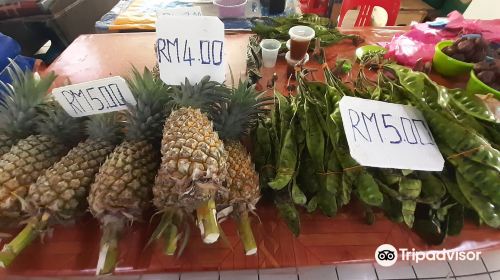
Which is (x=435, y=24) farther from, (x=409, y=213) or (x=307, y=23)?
(x=409, y=213)

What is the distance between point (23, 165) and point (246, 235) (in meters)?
0.57

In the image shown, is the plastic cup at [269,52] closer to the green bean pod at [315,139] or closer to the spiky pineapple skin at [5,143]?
the green bean pod at [315,139]

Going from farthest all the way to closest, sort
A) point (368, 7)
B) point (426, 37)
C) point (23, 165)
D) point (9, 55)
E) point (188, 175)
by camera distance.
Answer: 1. point (368, 7)
2. point (426, 37)
3. point (9, 55)
4. point (23, 165)
5. point (188, 175)

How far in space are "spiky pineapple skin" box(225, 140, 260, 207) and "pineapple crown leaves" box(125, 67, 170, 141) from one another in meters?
0.22

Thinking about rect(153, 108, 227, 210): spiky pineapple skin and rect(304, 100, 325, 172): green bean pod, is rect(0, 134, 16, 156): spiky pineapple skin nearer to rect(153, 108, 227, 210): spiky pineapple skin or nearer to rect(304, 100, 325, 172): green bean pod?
rect(153, 108, 227, 210): spiky pineapple skin

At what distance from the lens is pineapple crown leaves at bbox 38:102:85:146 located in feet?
2.68

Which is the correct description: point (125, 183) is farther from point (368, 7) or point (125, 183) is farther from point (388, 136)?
point (368, 7)

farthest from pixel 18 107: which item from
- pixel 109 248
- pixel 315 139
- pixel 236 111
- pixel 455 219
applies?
pixel 455 219

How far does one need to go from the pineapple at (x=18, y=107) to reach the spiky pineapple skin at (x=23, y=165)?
0.06 m

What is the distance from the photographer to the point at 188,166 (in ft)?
2.00

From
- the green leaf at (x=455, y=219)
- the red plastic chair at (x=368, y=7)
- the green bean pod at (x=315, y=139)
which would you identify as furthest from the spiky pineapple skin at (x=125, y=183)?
the red plastic chair at (x=368, y=7)

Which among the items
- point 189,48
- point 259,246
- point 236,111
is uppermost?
point 189,48

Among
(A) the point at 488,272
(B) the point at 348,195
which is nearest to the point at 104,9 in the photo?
(B) the point at 348,195

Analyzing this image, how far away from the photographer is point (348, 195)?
0.74 metres
